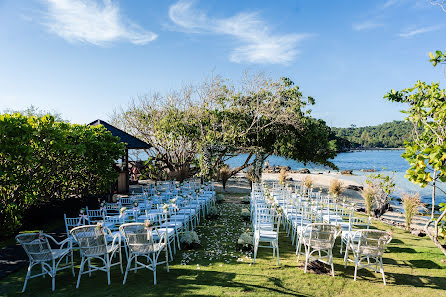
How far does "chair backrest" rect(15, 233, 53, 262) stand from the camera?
441 cm

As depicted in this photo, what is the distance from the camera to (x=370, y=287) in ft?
15.4

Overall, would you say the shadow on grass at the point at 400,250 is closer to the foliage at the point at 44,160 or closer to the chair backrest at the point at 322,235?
the chair backrest at the point at 322,235

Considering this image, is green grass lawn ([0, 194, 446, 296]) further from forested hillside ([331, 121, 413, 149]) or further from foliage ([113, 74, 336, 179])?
forested hillside ([331, 121, 413, 149])

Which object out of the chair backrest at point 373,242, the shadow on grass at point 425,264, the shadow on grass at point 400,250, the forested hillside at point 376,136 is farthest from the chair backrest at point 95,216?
the forested hillside at point 376,136

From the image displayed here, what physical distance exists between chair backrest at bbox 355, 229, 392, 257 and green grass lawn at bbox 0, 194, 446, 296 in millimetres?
568

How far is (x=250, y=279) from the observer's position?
486 centimetres

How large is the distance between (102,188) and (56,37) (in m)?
10.8

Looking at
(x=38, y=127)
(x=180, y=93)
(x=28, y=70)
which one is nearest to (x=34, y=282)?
(x=38, y=127)

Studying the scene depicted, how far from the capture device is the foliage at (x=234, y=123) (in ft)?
52.7

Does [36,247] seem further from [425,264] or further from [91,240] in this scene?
[425,264]

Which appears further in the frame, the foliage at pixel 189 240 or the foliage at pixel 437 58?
the foliage at pixel 189 240

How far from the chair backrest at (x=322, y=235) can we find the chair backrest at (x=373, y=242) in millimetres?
483

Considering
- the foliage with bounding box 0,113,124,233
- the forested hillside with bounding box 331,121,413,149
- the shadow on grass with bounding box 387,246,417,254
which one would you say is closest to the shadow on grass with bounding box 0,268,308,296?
the foliage with bounding box 0,113,124,233

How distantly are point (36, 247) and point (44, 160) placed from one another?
421 cm
